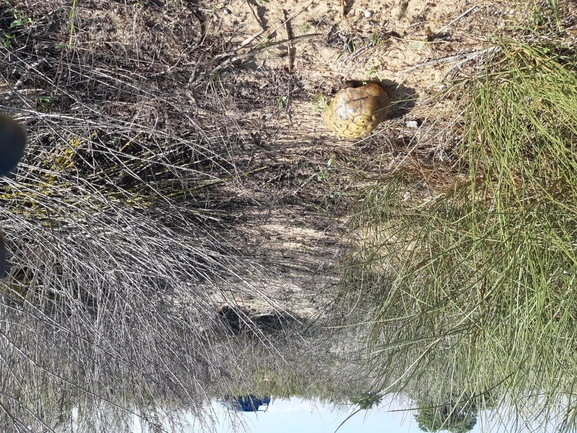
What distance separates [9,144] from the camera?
0.36 metres

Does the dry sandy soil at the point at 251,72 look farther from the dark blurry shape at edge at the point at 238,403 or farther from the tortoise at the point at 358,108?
the dark blurry shape at edge at the point at 238,403

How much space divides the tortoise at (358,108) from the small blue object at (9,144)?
1075mm

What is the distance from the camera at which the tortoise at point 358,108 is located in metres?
1.34

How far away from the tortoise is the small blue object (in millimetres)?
1075

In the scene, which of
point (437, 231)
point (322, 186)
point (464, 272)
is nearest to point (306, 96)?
point (322, 186)

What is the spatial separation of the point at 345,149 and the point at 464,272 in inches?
22.8

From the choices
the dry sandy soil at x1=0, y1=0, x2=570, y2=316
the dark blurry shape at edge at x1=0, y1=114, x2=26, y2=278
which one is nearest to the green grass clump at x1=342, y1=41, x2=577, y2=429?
the dry sandy soil at x1=0, y1=0, x2=570, y2=316

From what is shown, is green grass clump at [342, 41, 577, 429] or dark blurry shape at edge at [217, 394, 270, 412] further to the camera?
dark blurry shape at edge at [217, 394, 270, 412]

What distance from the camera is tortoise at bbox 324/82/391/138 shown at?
1345mm

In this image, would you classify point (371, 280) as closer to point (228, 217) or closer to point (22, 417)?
point (228, 217)

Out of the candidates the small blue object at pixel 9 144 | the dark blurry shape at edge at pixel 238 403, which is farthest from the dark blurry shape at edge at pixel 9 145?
the dark blurry shape at edge at pixel 238 403

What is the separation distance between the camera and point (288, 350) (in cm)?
238

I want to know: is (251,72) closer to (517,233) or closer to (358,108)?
(358,108)

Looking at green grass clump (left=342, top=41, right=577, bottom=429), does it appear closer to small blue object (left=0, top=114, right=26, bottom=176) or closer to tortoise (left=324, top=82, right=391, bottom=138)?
tortoise (left=324, top=82, right=391, bottom=138)
